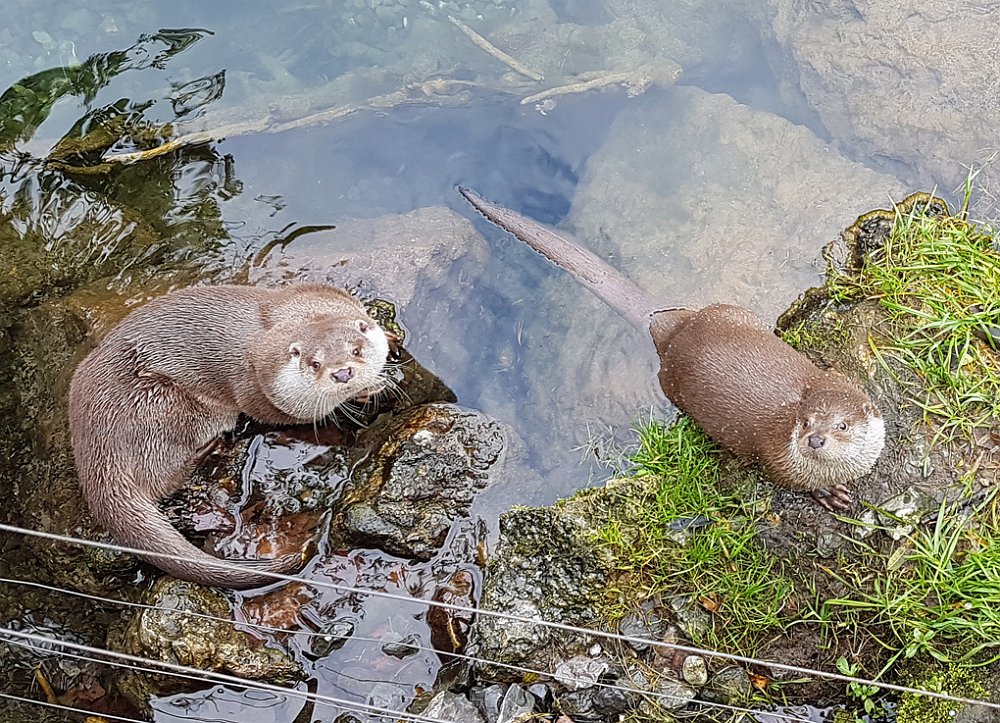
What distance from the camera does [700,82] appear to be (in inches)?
162

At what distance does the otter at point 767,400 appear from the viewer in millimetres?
2561

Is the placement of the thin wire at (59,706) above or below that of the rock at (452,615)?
below

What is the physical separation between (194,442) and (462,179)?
1.79 meters

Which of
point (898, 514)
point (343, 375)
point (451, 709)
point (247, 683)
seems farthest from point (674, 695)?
point (343, 375)

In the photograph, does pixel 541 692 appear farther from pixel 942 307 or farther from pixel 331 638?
pixel 942 307

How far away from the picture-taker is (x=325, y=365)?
2895mm

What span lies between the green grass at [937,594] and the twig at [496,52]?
2.88 meters

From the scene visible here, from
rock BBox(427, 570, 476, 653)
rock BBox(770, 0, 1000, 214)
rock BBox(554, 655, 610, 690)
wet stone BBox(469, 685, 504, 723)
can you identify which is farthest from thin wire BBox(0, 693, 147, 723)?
rock BBox(770, 0, 1000, 214)

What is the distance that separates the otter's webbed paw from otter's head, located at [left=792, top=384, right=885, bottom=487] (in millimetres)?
65

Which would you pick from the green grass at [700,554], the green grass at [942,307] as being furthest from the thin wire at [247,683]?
the green grass at [942,307]

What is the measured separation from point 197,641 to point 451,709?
91cm

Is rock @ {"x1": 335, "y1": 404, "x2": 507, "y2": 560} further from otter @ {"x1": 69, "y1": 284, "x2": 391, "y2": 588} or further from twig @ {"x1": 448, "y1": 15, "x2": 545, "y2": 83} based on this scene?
twig @ {"x1": 448, "y1": 15, "x2": 545, "y2": 83}

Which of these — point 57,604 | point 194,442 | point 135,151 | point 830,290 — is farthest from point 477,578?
point 135,151

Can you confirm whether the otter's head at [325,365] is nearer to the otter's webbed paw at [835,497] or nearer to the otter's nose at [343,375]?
the otter's nose at [343,375]
